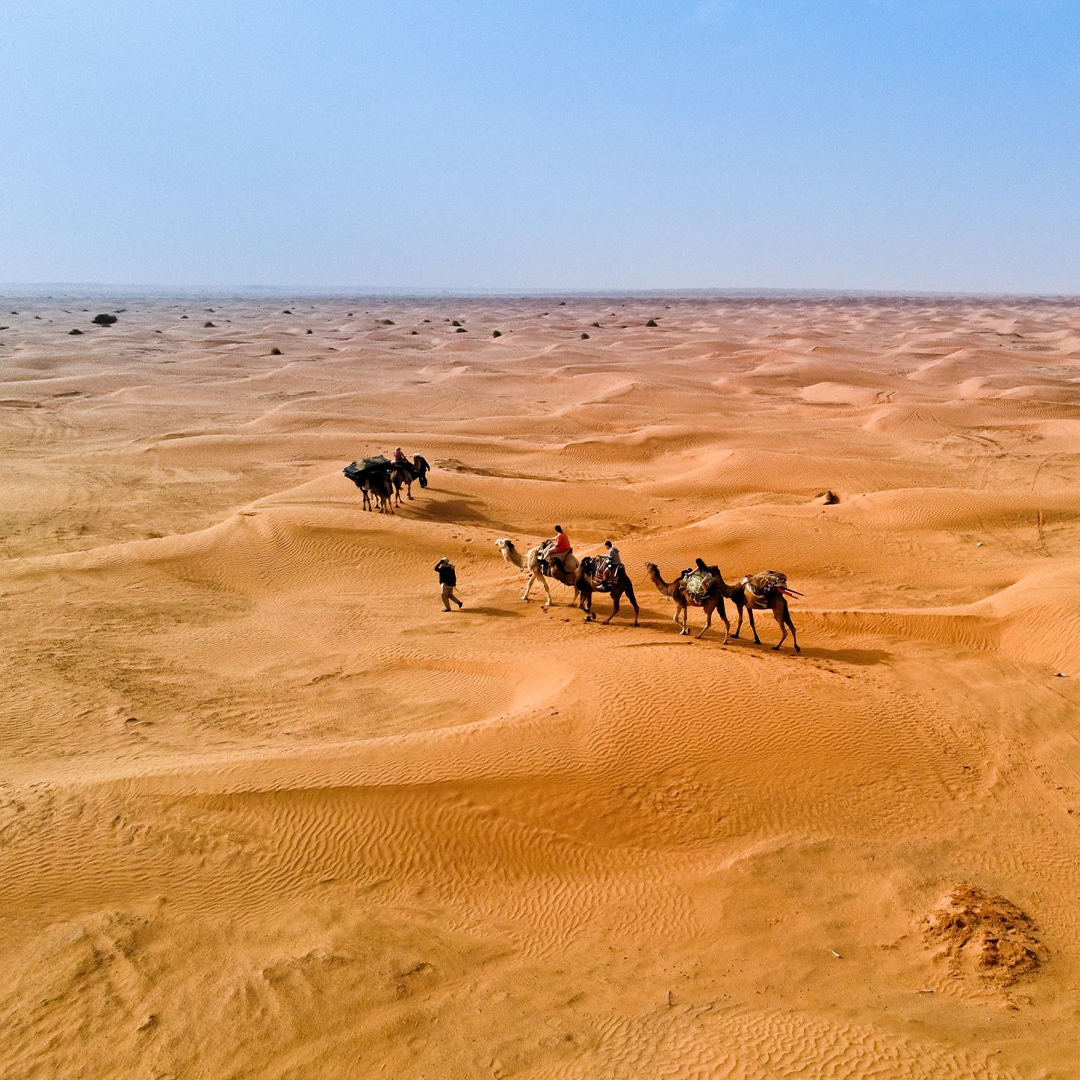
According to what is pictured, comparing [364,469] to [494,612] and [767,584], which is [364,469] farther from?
[767,584]

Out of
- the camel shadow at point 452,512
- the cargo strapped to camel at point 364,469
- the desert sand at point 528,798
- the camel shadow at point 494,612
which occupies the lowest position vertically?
the camel shadow at point 452,512

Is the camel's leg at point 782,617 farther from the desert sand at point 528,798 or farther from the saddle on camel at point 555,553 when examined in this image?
the saddle on camel at point 555,553

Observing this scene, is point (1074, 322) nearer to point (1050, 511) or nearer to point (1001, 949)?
point (1050, 511)

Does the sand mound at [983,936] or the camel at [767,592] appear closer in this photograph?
the sand mound at [983,936]

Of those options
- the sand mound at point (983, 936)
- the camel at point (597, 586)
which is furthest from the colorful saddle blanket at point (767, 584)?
the sand mound at point (983, 936)

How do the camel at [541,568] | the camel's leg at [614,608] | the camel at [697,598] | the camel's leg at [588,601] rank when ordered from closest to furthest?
the camel at [697,598], the camel's leg at [614,608], the camel's leg at [588,601], the camel at [541,568]

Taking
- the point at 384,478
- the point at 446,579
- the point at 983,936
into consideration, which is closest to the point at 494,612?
the point at 446,579

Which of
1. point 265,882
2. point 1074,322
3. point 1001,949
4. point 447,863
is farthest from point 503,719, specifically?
point 1074,322
